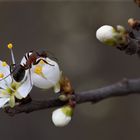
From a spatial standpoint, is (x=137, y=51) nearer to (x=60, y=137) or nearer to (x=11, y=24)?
(x=60, y=137)

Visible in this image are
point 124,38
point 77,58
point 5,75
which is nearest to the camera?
point 124,38

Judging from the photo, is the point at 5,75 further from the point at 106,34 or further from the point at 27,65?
the point at 106,34

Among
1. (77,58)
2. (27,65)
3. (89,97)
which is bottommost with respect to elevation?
(77,58)

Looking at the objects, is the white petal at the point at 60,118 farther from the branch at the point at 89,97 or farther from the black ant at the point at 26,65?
the black ant at the point at 26,65

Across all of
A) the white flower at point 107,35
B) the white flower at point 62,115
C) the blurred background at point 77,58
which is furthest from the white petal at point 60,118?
the blurred background at point 77,58

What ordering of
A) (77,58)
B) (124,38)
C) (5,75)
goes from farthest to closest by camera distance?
1. (77,58)
2. (5,75)
3. (124,38)

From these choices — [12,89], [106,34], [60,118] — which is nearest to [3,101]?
[12,89]
